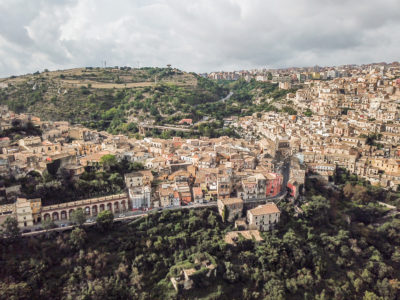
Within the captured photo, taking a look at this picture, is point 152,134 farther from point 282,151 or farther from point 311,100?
point 311,100

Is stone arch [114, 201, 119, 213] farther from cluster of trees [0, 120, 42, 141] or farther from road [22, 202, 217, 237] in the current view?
cluster of trees [0, 120, 42, 141]

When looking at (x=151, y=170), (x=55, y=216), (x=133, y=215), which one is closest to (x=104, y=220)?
(x=133, y=215)

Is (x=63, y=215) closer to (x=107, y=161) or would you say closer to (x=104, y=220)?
(x=104, y=220)

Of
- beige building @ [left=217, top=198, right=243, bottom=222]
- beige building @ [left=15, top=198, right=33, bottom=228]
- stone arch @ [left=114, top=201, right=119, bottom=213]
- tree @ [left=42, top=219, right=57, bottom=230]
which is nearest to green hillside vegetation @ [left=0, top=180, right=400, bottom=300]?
tree @ [left=42, top=219, right=57, bottom=230]

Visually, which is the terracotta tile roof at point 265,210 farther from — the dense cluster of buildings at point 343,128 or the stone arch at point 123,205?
the dense cluster of buildings at point 343,128

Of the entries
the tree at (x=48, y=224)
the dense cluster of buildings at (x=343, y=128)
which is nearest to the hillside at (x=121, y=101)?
the dense cluster of buildings at (x=343, y=128)

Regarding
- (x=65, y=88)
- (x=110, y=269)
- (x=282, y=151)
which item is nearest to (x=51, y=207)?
(x=110, y=269)
